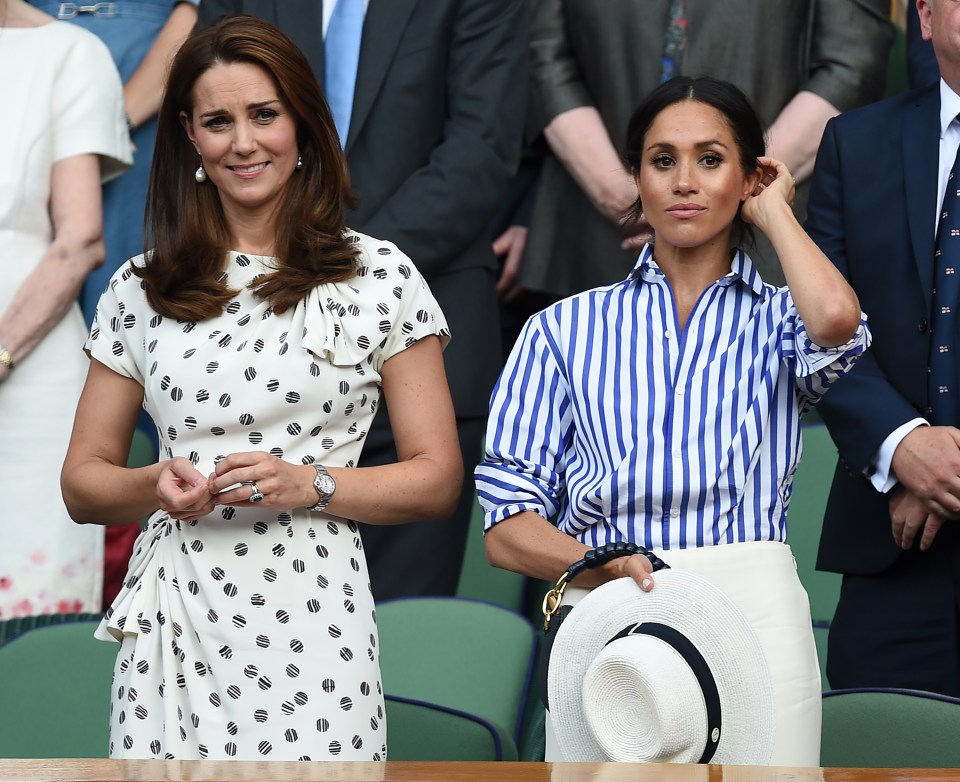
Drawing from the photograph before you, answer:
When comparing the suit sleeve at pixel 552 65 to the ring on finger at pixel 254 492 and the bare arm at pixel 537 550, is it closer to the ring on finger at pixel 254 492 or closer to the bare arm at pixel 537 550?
the bare arm at pixel 537 550

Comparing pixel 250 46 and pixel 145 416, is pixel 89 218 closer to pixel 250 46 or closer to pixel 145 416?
pixel 145 416

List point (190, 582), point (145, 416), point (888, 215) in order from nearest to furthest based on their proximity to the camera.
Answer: point (190, 582)
point (888, 215)
point (145, 416)

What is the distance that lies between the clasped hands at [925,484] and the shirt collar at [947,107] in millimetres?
638

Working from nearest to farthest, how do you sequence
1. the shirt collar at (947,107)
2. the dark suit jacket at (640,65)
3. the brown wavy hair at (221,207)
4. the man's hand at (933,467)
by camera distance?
the brown wavy hair at (221,207) < the man's hand at (933,467) < the shirt collar at (947,107) < the dark suit jacket at (640,65)

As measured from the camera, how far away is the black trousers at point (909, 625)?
3.18 metres

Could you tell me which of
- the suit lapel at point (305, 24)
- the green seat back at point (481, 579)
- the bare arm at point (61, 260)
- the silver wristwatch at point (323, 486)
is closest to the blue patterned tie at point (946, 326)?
the silver wristwatch at point (323, 486)

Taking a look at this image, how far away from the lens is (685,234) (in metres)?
2.89

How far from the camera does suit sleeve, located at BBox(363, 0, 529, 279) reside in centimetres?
416

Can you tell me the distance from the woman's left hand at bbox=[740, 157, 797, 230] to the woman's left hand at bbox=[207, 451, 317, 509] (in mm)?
909

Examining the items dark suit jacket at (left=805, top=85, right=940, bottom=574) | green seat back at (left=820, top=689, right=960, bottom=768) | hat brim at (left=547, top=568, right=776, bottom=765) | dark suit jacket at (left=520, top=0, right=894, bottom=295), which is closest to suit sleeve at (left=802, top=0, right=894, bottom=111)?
dark suit jacket at (left=520, top=0, right=894, bottom=295)

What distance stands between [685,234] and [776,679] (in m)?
0.78

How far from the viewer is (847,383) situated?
3.25m

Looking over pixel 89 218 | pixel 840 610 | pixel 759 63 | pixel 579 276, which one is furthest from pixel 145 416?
pixel 840 610

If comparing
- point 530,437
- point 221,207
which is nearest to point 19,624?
point 221,207
